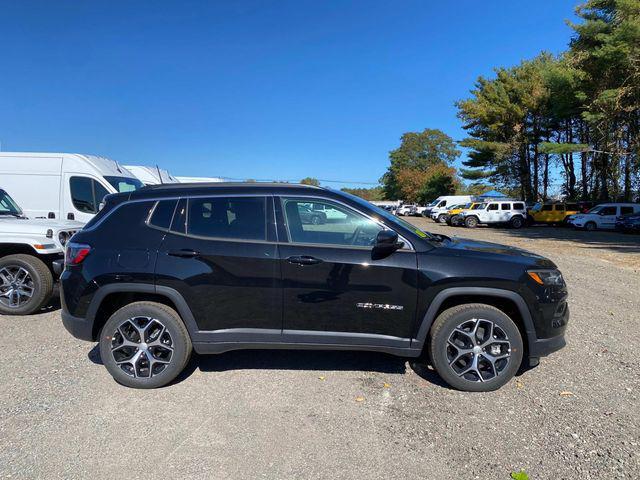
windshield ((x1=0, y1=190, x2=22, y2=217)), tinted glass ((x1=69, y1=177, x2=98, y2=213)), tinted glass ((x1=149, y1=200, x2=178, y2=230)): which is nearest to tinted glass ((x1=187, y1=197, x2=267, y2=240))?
tinted glass ((x1=149, y1=200, x2=178, y2=230))

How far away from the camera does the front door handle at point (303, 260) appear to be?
142 inches

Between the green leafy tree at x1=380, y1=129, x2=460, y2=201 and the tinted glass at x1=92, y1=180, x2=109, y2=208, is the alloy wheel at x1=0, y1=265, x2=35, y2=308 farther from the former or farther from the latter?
the green leafy tree at x1=380, y1=129, x2=460, y2=201

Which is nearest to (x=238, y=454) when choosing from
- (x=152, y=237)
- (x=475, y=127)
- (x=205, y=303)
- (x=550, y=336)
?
(x=205, y=303)

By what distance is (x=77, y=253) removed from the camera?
12.5ft

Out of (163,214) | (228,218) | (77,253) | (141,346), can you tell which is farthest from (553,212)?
(77,253)

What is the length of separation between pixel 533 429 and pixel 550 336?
2.81 feet

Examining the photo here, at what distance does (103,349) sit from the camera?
375 centimetres

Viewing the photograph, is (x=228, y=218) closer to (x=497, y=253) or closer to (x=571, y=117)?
(x=497, y=253)

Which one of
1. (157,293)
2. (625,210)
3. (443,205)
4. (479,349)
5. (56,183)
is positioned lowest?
(479,349)

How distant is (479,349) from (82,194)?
8431mm

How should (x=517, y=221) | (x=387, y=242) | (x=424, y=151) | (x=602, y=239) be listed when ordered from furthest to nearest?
(x=424, y=151) < (x=517, y=221) < (x=602, y=239) < (x=387, y=242)

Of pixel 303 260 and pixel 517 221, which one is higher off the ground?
pixel 517 221

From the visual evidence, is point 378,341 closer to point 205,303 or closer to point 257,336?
point 257,336

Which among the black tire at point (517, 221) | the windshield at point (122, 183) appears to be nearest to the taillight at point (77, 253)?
the windshield at point (122, 183)
